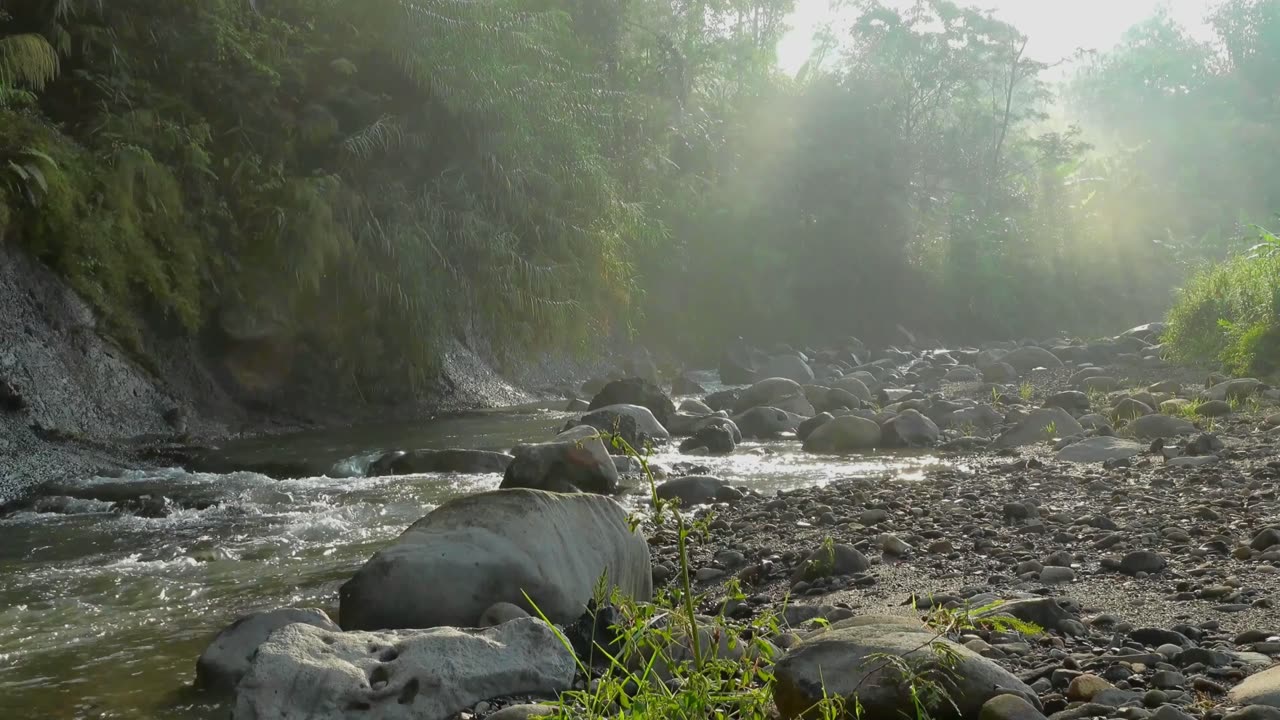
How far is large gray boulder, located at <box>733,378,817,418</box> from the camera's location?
12.9 metres

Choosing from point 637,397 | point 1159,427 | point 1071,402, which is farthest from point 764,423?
point 1159,427

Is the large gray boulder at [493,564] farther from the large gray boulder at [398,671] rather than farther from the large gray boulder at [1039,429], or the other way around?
the large gray boulder at [1039,429]

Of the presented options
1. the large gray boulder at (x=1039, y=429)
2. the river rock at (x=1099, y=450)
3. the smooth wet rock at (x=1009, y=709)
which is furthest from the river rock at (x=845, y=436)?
the smooth wet rock at (x=1009, y=709)

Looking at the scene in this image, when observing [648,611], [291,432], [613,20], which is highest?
[613,20]

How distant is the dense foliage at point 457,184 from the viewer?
1073 cm

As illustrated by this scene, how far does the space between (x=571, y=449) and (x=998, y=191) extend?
32.1m

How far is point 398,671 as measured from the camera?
10.7 ft

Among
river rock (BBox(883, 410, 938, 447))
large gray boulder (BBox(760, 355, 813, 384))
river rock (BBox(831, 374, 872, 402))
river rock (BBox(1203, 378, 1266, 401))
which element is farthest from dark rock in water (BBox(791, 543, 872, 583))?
large gray boulder (BBox(760, 355, 813, 384))

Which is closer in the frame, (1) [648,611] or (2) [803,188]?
(1) [648,611]

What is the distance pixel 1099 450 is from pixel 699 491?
10.9 ft

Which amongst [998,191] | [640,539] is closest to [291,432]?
[640,539]

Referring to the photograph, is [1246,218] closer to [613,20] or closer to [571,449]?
[613,20]

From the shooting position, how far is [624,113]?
1891 centimetres

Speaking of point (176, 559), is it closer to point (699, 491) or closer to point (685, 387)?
point (699, 491)
